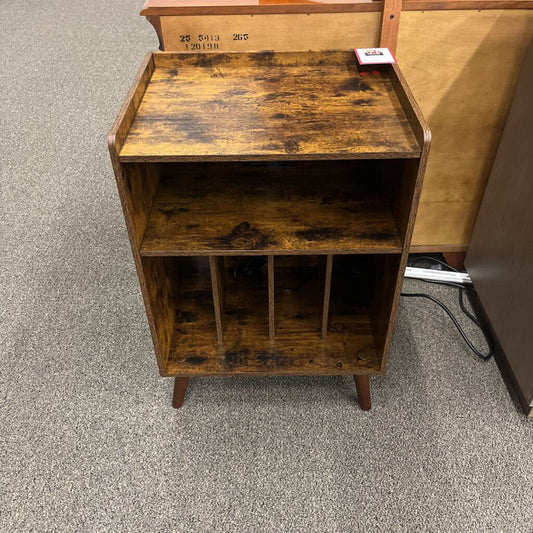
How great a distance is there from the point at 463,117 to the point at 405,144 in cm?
59

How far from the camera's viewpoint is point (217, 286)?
1.10 meters

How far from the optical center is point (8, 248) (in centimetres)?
175

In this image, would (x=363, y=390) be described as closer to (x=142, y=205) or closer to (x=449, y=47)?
(x=142, y=205)

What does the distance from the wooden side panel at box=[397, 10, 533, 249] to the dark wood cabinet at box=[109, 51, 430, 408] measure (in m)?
0.25

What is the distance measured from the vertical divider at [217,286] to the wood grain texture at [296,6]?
0.57 m

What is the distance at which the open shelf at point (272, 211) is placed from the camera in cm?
97

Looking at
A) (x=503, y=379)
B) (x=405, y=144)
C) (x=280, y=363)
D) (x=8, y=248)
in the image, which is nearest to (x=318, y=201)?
(x=405, y=144)

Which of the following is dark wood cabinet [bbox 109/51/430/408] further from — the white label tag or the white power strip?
the white power strip

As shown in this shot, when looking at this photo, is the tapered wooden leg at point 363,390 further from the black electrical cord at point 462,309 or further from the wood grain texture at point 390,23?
the wood grain texture at point 390,23

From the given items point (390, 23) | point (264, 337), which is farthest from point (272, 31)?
point (264, 337)

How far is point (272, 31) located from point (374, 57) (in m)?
0.31

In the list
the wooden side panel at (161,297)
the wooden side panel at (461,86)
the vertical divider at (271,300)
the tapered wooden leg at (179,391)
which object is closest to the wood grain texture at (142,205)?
the wooden side panel at (161,297)

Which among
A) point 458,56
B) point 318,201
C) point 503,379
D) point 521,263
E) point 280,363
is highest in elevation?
point 458,56

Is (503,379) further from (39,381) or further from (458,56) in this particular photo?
(39,381)
